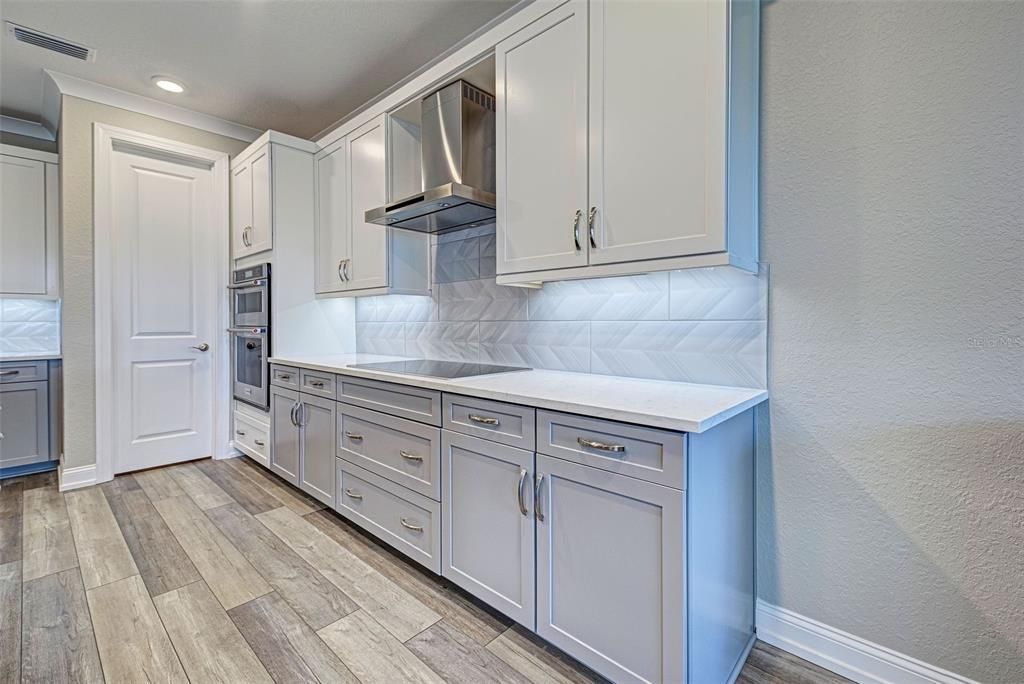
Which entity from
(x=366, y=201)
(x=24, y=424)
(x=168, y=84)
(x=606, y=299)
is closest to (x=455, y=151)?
(x=366, y=201)

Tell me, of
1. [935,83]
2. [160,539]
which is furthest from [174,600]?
[935,83]

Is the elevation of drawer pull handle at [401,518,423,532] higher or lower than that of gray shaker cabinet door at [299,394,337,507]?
lower

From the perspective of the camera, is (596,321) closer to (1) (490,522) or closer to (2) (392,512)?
(1) (490,522)

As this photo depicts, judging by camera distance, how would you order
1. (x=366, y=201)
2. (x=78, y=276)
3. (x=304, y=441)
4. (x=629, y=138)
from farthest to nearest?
(x=78, y=276), (x=366, y=201), (x=304, y=441), (x=629, y=138)

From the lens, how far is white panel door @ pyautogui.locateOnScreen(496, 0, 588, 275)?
1.73 m

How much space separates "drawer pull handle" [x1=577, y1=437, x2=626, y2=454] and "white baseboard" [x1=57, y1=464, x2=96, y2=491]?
3.49 m

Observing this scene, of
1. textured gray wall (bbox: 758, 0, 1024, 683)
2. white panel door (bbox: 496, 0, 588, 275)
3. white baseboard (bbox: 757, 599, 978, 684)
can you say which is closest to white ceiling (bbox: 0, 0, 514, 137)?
white panel door (bbox: 496, 0, 588, 275)

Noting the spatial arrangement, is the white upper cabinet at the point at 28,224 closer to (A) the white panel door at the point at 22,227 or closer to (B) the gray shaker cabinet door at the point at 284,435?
(A) the white panel door at the point at 22,227

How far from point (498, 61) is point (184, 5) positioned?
1618 millimetres

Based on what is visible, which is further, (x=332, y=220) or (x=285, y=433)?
(x=332, y=220)

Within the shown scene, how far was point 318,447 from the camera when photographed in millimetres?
2637

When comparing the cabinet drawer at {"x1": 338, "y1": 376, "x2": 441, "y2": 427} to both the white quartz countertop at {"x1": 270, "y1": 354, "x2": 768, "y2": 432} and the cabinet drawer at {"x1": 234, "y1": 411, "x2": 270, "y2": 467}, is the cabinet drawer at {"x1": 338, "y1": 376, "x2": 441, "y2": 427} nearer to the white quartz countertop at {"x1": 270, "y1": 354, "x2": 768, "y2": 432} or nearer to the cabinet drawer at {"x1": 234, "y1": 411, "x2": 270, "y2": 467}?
Result: the white quartz countertop at {"x1": 270, "y1": 354, "x2": 768, "y2": 432}

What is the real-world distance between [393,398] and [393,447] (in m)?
0.22

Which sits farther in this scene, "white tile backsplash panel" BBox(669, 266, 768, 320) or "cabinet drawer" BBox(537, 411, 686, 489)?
"white tile backsplash panel" BBox(669, 266, 768, 320)
